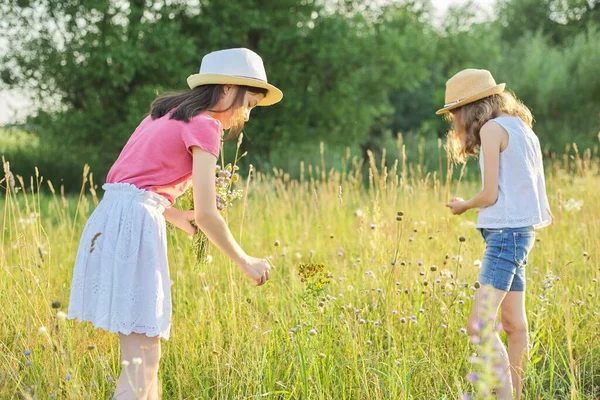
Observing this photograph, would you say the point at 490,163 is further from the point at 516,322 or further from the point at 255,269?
the point at 255,269

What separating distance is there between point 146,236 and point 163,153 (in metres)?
0.31

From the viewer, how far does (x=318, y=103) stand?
1382 centimetres

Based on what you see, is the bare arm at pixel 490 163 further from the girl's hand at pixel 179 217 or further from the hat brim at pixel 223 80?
the girl's hand at pixel 179 217

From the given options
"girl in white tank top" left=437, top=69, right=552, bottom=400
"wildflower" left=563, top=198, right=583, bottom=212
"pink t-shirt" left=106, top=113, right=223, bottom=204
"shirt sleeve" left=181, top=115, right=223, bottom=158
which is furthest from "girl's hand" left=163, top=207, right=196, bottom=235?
"wildflower" left=563, top=198, right=583, bottom=212

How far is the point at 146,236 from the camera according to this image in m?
2.38

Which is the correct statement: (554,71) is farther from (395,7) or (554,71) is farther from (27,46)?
(27,46)

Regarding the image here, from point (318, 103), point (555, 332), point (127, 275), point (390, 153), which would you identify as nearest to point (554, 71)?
point (390, 153)

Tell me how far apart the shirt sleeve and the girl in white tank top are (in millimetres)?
1093

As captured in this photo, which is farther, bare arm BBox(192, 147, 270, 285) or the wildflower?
the wildflower

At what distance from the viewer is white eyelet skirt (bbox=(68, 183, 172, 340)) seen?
2.34 meters

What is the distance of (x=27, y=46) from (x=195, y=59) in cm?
310

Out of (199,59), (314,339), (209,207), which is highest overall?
(199,59)

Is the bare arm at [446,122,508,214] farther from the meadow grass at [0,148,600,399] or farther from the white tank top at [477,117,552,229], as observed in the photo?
the meadow grass at [0,148,600,399]

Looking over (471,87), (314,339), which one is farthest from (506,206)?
(314,339)
